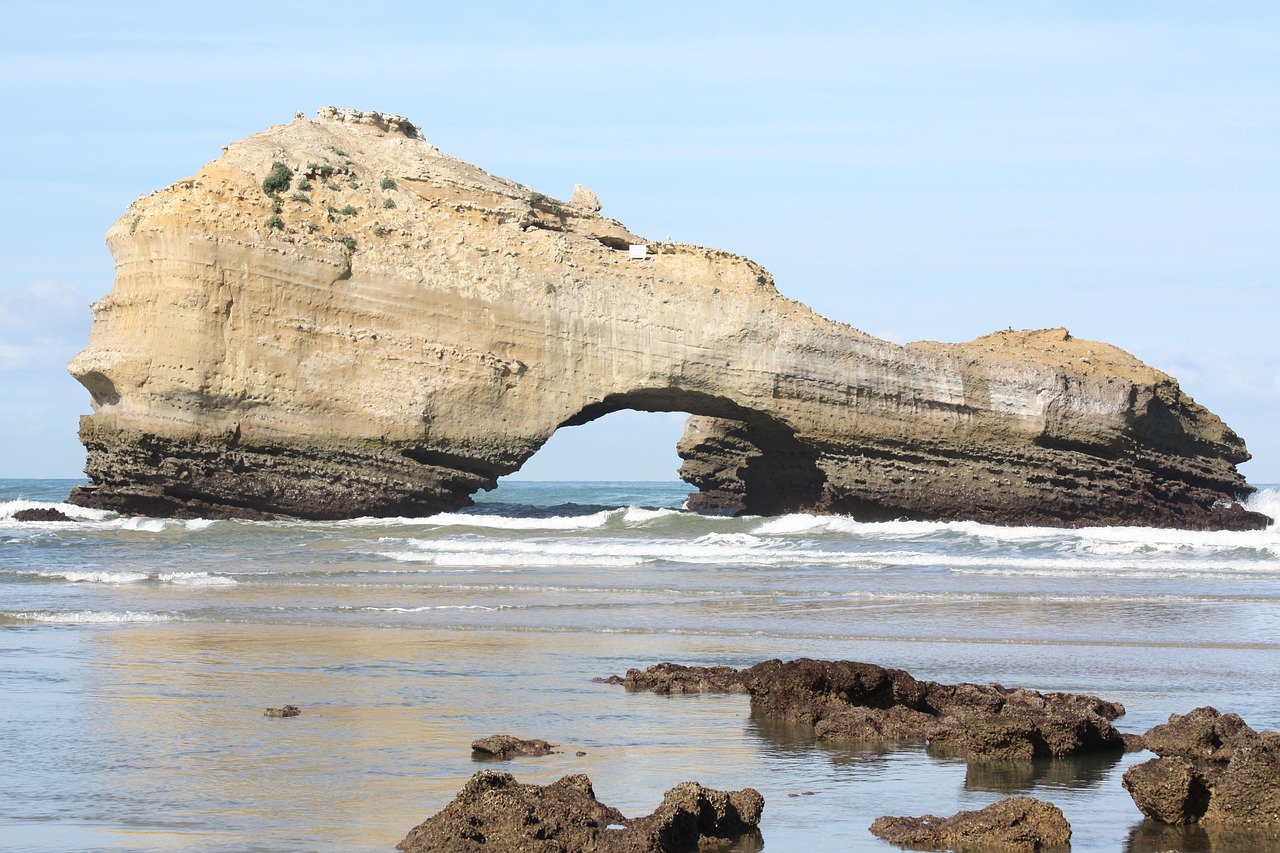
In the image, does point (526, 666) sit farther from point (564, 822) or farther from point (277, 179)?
point (277, 179)

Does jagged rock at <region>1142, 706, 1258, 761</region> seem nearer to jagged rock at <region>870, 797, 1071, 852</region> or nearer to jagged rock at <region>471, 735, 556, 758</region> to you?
jagged rock at <region>870, 797, 1071, 852</region>

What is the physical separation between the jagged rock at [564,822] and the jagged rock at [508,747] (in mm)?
1417

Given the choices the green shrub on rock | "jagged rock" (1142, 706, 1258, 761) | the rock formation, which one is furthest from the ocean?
the green shrub on rock

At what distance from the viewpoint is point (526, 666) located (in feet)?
34.5

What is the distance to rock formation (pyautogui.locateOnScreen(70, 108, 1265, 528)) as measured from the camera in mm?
29734

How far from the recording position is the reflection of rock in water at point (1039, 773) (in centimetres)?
686

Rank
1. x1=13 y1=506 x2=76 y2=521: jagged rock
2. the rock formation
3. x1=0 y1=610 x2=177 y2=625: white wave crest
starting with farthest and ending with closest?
x1=13 y1=506 x2=76 y2=521: jagged rock
the rock formation
x1=0 y1=610 x2=177 y2=625: white wave crest

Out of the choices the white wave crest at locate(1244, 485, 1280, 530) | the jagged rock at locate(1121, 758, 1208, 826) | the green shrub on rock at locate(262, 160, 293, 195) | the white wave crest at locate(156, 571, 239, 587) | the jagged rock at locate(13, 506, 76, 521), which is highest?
the green shrub on rock at locate(262, 160, 293, 195)

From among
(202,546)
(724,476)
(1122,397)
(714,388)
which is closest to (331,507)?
(202,546)

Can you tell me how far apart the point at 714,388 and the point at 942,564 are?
1010 cm

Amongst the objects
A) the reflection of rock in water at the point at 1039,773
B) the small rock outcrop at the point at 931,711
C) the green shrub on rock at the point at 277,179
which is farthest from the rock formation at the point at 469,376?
the reflection of rock in water at the point at 1039,773

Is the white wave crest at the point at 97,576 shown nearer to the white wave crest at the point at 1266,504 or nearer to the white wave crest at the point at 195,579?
the white wave crest at the point at 195,579

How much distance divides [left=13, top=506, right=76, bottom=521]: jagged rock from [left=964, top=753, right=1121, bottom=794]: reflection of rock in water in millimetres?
27363

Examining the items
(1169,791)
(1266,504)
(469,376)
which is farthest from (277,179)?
(1169,791)
